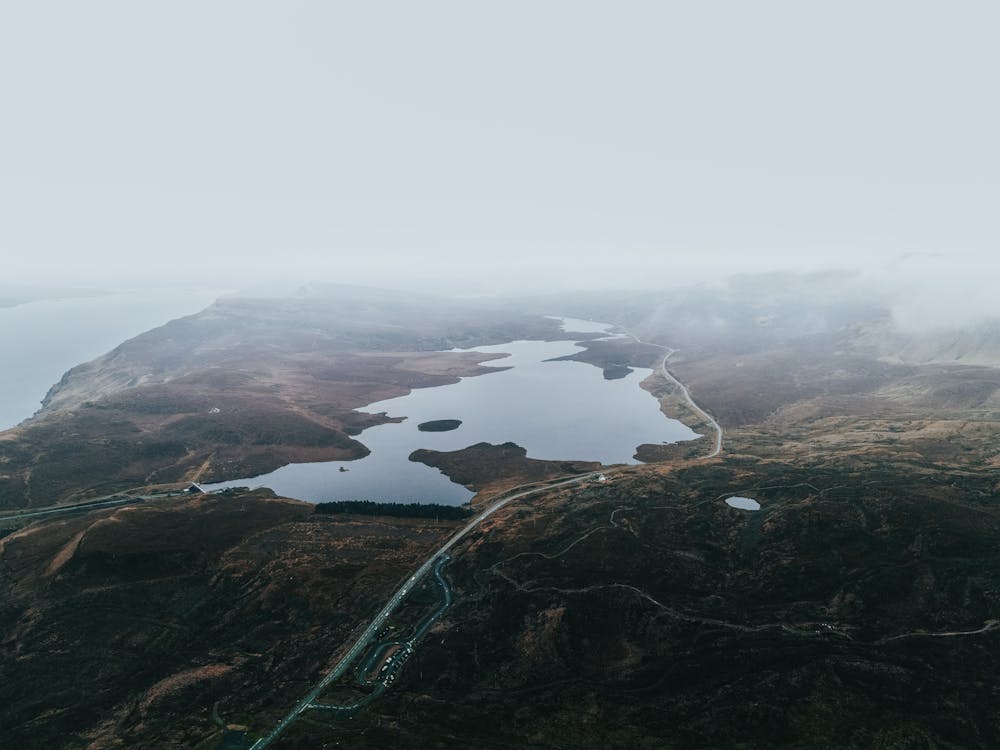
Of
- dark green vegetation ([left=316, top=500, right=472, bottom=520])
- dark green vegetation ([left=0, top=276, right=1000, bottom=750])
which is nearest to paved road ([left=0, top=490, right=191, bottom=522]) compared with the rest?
dark green vegetation ([left=0, top=276, right=1000, bottom=750])

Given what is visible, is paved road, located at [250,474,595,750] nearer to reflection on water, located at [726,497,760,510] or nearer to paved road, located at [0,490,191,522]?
→ reflection on water, located at [726,497,760,510]

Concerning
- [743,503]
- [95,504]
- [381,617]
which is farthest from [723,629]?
[95,504]

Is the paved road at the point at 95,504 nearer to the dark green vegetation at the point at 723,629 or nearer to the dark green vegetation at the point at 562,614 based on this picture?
the dark green vegetation at the point at 562,614

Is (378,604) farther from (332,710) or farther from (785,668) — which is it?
(785,668)

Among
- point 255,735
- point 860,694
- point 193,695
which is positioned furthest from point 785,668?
point 193,695

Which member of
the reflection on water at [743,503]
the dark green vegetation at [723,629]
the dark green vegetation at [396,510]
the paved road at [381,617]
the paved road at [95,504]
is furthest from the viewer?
the dark green vegetation at [396,510]

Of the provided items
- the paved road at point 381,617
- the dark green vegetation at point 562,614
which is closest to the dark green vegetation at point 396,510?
the dark green vegetation at point 562,614

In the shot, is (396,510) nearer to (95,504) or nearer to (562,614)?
(562,614)
